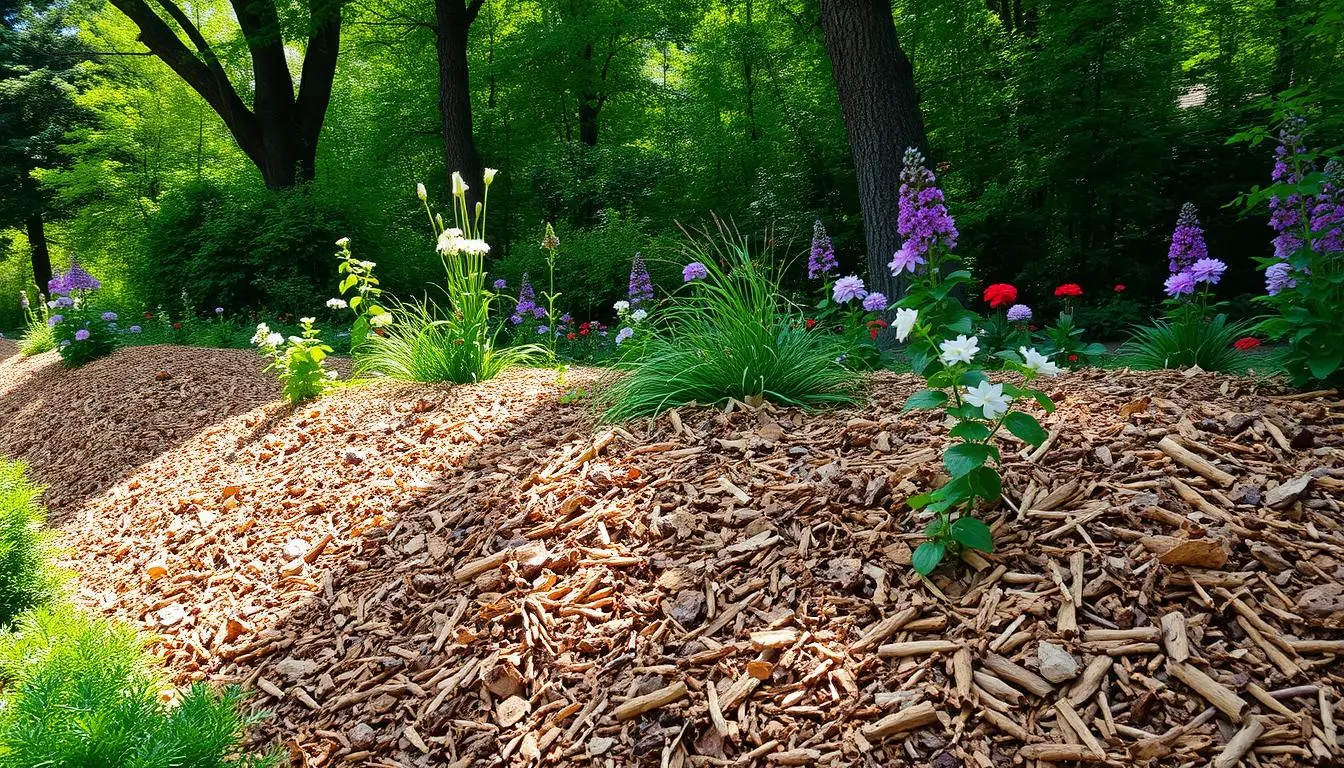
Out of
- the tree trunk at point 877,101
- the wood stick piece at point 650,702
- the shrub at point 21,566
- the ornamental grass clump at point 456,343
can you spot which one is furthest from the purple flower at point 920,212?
the shrub at point 21,566

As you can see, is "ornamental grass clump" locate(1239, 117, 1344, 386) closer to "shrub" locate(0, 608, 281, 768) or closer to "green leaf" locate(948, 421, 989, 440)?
"green leaf" locate(948, 421, 989, 440)

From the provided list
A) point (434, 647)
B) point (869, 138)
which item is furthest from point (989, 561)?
point (869, 138)

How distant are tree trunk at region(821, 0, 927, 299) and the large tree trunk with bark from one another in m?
8.09

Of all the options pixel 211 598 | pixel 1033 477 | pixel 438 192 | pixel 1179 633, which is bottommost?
pixel 211 598

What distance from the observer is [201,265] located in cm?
1018

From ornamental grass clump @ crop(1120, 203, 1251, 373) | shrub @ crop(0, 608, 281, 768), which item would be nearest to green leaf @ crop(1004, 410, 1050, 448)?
shrub @ crop(0, 608, 281, 768)

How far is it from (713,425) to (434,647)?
1.26 m

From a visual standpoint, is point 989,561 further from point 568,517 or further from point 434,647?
point 434,647

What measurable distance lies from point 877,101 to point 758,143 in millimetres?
7017

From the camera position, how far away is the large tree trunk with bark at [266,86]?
34.0 feet

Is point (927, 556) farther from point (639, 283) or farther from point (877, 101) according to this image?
point (877, 101)

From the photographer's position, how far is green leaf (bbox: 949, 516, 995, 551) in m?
1.76

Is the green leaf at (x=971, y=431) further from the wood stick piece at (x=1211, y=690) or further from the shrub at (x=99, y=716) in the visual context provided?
the shrub at (x=99, y=716)

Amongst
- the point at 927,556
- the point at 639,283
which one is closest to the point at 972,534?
the point at 927,556
